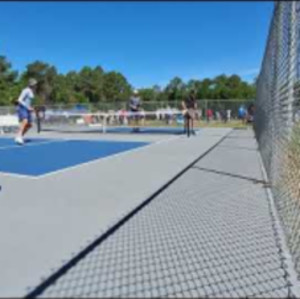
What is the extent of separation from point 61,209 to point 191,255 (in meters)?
1.92

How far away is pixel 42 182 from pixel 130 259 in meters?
3.53

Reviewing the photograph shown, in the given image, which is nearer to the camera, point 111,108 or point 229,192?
point 229,192

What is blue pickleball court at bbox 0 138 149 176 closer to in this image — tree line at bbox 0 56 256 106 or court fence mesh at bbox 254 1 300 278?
court fence mesh at bbox 254 1 300 278

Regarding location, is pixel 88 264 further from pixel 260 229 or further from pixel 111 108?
pixel 111 108

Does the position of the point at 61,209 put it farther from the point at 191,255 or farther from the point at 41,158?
the point at 41,158

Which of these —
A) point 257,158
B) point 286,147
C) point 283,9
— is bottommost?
point 257,158

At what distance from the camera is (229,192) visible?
20.3ft

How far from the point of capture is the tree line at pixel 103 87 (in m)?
74.9

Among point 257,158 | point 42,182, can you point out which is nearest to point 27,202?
point 42,182

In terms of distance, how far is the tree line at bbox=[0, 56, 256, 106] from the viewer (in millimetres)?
74938

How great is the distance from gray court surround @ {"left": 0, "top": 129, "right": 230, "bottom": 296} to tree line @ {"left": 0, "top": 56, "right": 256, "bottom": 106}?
210 feet

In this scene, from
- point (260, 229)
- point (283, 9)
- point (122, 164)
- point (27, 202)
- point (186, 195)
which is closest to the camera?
point (260, 229)

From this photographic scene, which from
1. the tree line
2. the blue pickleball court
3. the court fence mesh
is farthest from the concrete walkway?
the tree line

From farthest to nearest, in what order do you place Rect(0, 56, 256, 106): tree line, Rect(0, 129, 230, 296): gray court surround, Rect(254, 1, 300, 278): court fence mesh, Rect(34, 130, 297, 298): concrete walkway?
Rect(0, 56, 256, 106): tree line, Rect(254, 1, 300, 278): court fence mesh, Rect(0, 129, 230, 296): gray court surround, Rect(34, 130, 297, 298): concrete walkway
